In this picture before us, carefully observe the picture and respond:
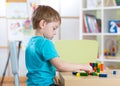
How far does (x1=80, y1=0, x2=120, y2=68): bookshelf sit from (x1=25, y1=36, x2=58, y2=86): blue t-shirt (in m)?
1.91

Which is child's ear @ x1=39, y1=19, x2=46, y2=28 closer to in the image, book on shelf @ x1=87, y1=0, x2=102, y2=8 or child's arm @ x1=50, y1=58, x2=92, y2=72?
child's arm @ x1=50, y1=58, x2=92, y2=72

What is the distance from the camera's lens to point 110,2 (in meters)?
3.22

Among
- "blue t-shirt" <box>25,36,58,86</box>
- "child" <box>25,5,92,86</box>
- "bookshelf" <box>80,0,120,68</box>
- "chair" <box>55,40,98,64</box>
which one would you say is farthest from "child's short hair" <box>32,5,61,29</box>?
"bookshelf" <box>80,0,120,68</box>

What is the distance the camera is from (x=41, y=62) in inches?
53.6

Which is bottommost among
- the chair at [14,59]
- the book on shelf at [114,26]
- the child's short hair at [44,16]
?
the chair at [14,59]

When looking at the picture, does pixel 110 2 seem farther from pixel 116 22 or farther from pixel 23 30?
pixel 23 30

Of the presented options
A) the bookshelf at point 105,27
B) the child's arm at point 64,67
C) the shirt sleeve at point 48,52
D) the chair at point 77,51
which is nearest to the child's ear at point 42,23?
the shirt sleeve at point 48,52

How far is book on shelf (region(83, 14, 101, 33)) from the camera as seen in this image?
3.29 m

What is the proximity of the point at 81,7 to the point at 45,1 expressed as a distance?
0.58 metres

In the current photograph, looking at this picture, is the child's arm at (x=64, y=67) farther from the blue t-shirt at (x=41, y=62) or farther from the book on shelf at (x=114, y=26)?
the book on shelf at (x=114, y=26)

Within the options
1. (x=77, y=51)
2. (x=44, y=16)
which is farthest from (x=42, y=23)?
(x=77, y=51)

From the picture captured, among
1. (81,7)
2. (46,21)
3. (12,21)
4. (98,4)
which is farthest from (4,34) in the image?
(46,21)

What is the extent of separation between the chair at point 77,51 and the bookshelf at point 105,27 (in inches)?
46.6

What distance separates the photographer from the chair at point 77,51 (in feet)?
6.46
